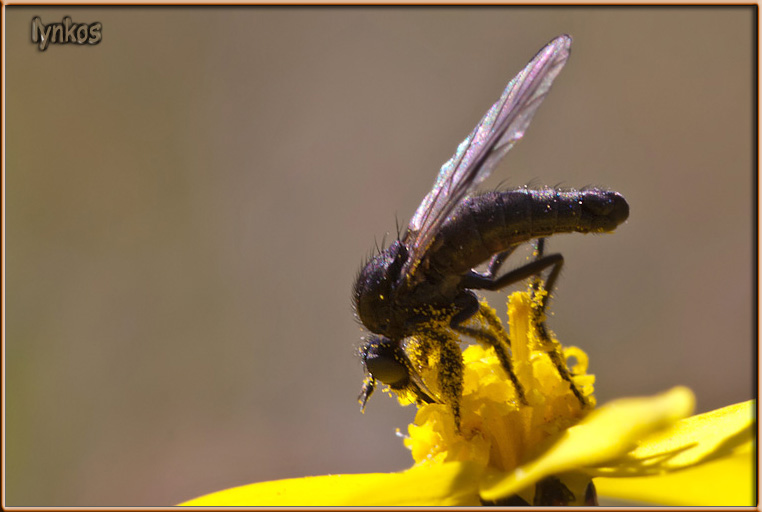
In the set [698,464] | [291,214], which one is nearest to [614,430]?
[698,464]

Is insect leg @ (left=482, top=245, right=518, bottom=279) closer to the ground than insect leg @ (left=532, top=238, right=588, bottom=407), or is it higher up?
higher up

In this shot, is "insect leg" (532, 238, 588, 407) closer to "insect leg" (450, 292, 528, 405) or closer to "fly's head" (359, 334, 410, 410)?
"insect leg" (450, 292, 528, 405)

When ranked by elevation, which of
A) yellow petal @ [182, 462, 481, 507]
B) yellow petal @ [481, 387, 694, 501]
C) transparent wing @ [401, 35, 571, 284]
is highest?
transparent wing @ [401, 35, 571, 284]

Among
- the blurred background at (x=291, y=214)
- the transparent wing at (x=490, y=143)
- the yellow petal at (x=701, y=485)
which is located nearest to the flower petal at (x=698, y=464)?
the yellow petal at (x=701, y=485)

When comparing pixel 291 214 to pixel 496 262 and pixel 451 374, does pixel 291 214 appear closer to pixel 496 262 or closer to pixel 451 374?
pixel 496 262

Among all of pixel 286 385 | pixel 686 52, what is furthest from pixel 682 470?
pixel 686 52

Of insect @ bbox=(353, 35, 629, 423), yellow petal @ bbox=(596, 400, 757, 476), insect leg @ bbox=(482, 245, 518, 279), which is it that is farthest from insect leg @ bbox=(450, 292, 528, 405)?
yellow petal @ bbox=(596, 400, 757, 476)

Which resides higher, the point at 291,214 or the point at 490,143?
the point at 291,214

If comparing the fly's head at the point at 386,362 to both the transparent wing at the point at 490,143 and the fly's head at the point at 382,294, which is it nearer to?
the fly's head at the point at 382,294

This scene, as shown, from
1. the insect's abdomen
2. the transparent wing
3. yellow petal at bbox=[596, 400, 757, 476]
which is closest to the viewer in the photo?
yellow petal at bbox=[596, 400, 757, 476]
